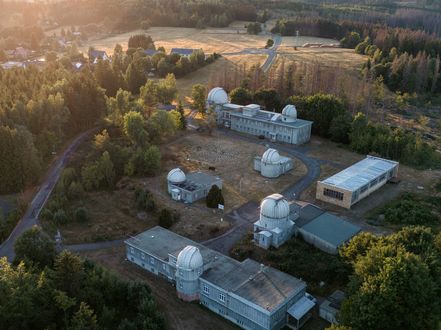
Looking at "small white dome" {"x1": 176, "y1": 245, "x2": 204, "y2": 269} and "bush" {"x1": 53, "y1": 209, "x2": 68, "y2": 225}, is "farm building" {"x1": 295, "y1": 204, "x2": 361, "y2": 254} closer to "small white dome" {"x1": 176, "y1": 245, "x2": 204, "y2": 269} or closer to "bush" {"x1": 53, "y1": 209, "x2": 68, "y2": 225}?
"small white dome" {"x1": 176, "y1": 245, "x2": 204, "y2": 269}

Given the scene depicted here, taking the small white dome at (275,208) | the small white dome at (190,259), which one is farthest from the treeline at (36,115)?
the small white dome at (275,208)

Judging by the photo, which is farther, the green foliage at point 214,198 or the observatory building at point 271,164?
the observatory building at point 271,164

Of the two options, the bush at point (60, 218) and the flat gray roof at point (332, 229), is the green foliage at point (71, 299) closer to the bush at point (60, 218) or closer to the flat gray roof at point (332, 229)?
the bush at point (60, 218)

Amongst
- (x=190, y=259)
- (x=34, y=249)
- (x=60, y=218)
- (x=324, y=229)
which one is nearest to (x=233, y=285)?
Result: (x=190, y=259)

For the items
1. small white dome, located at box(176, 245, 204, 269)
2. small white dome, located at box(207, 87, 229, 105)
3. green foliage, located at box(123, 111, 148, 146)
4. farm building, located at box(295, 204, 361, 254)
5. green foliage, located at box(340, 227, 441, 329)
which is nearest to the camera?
green foliage, located at box(340, 227, 441, 329)

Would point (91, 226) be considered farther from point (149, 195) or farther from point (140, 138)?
point (140, 138)

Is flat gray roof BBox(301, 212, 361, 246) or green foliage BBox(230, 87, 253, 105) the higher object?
green foliage BBox(230, 87, 253, 105)

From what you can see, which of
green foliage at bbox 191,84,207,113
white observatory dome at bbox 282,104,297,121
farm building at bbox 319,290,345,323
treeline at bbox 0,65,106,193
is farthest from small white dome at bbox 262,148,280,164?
treeline at bbox 0,65,106,193
